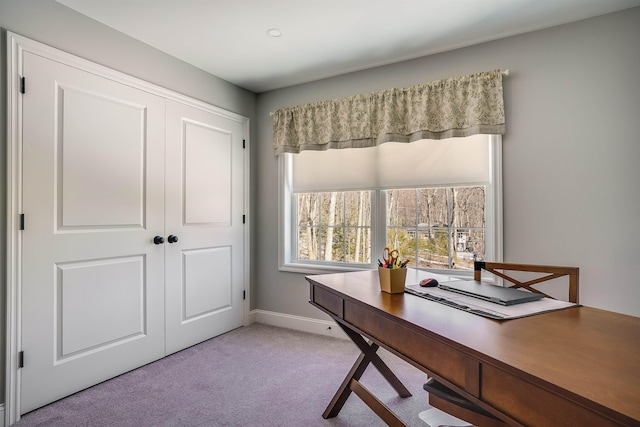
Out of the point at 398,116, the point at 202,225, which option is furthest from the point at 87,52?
the point at 398,116

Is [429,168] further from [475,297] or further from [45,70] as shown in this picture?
[45,70]

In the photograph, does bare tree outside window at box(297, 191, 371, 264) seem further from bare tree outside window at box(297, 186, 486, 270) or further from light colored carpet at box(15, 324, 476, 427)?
light colored carpet at box(15, 324, 476, 427)

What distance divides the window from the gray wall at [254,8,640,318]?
20 cm

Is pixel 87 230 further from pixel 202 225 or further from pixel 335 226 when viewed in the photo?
pixel 335 226

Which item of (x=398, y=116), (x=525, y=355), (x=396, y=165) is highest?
(x=398, y=116)

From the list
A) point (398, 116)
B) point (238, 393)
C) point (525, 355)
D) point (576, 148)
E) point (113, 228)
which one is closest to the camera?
point (525, 355)

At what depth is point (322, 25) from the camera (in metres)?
2.39

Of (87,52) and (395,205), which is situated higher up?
(87,52)

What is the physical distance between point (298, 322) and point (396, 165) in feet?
5.79

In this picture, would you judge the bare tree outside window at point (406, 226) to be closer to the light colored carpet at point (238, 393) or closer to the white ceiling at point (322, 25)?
the light colored carpet at point (238, 393)

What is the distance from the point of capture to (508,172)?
8.31ft

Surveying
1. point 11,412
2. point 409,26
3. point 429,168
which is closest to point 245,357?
point 11,412

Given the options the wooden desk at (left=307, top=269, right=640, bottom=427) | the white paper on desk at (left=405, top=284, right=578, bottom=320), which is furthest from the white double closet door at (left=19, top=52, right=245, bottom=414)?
the white paper on desk at (left=405, top=284, right=578, bottom=320)

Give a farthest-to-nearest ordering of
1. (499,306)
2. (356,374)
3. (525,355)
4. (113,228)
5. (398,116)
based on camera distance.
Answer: (398,116) → (113,228) → (356,374) → (499,306) → (525,355)
